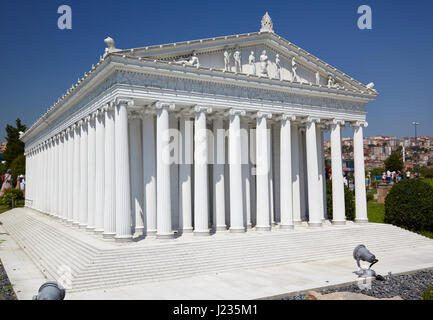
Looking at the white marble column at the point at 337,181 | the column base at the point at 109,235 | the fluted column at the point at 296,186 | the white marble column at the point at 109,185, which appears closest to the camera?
the column base at the point at 109,235

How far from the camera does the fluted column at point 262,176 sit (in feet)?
95.1

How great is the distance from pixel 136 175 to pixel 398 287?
1780 cm

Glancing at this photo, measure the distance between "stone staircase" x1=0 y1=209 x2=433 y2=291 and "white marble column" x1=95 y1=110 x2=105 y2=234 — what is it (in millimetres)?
1188

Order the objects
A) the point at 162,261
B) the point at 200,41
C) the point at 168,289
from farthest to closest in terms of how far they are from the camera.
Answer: the point at 200,41, the point at 162,261, the point at 168,289

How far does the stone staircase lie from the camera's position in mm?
20062

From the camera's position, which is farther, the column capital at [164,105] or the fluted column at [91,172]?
the fluted column at [91,172]

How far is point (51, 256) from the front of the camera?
24.6 meters

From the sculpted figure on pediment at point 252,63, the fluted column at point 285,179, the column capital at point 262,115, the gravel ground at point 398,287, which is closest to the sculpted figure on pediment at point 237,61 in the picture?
the sculpted figure on pediment at point 252,63

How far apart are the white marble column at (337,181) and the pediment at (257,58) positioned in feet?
13.5

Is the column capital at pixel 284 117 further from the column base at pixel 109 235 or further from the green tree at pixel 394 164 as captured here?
the green tree at pixel 394 164
